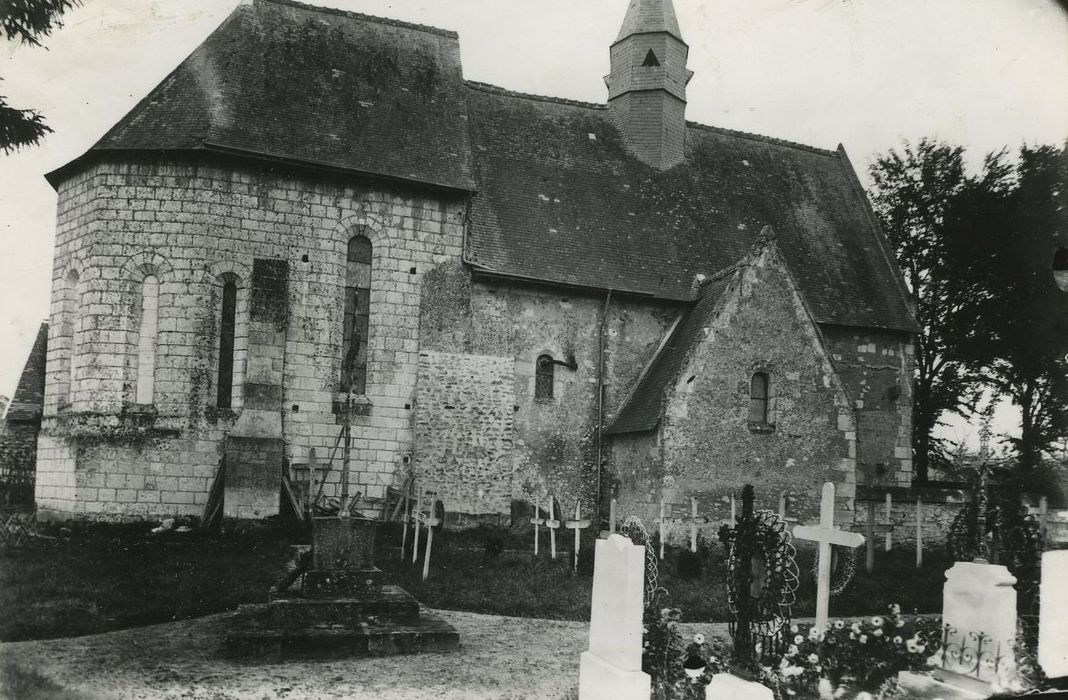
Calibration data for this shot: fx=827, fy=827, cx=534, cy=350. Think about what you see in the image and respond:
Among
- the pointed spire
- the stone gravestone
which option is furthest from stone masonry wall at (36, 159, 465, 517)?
the pointed spire

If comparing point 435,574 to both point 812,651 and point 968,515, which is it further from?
point 968,515

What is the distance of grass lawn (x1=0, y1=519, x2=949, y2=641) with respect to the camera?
9625 millimetres

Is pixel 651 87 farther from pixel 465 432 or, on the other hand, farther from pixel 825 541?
pixel 825 541

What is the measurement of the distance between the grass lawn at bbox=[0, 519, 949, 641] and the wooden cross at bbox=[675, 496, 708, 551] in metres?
0.38

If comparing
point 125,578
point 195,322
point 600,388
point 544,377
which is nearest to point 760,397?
point 600,388

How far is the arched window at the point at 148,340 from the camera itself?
1533 centimetres

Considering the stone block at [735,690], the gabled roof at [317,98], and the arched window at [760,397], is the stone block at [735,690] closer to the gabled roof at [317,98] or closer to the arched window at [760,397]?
the arched window at [760,397]

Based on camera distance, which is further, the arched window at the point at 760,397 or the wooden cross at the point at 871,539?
the arched window at the point at 760,397

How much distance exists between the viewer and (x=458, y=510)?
17.0 meters

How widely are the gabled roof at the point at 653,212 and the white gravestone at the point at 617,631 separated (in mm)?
11184

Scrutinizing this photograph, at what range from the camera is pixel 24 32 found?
813 centimetres

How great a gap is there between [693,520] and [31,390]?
14.4 metres

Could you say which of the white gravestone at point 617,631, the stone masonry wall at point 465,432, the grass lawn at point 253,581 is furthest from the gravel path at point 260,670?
the stone masonry wall at point 465,432

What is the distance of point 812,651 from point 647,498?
8152mm
